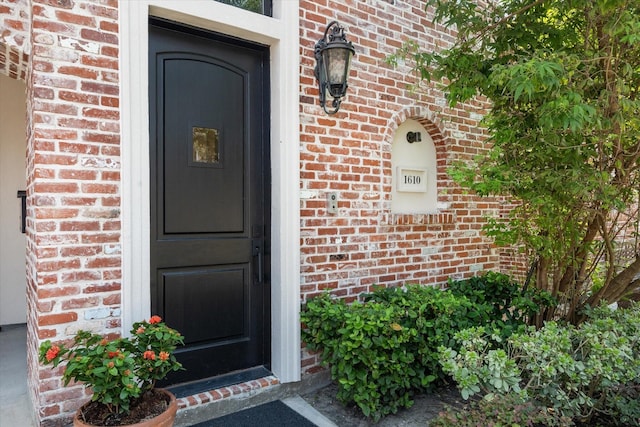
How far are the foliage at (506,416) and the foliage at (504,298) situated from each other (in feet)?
3.29

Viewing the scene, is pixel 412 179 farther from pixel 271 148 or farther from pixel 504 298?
pixel 271 148

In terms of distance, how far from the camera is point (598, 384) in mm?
2334

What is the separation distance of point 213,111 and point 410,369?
7.06 feet

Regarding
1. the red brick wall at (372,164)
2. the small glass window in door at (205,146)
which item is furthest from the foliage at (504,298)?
the small glass window in door at (205,146)

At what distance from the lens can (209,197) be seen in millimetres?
2693

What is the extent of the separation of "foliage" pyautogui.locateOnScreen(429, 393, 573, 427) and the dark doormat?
34.2 inches

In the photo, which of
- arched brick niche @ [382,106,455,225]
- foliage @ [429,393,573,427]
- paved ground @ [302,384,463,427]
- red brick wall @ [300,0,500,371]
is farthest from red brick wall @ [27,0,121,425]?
arched brick niche @ [382,106,455,225]

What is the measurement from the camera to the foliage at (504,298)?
3.19 m

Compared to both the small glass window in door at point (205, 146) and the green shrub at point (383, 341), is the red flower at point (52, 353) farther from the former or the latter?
the green shrub at point (383, 341)

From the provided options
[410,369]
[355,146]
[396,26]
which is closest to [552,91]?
[355,146]

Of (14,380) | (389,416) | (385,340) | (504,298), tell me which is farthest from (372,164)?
Answer: (14,380)

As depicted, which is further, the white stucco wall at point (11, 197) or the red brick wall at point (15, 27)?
the white stucco wall at point (11, 197)

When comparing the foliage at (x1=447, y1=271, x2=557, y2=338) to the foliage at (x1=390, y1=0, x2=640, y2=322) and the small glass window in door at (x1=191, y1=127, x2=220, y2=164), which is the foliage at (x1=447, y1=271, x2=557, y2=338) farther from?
the small glass window in door at (x1=191, y1=127, x2=220, y2=164)

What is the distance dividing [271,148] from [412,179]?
1530 mm
